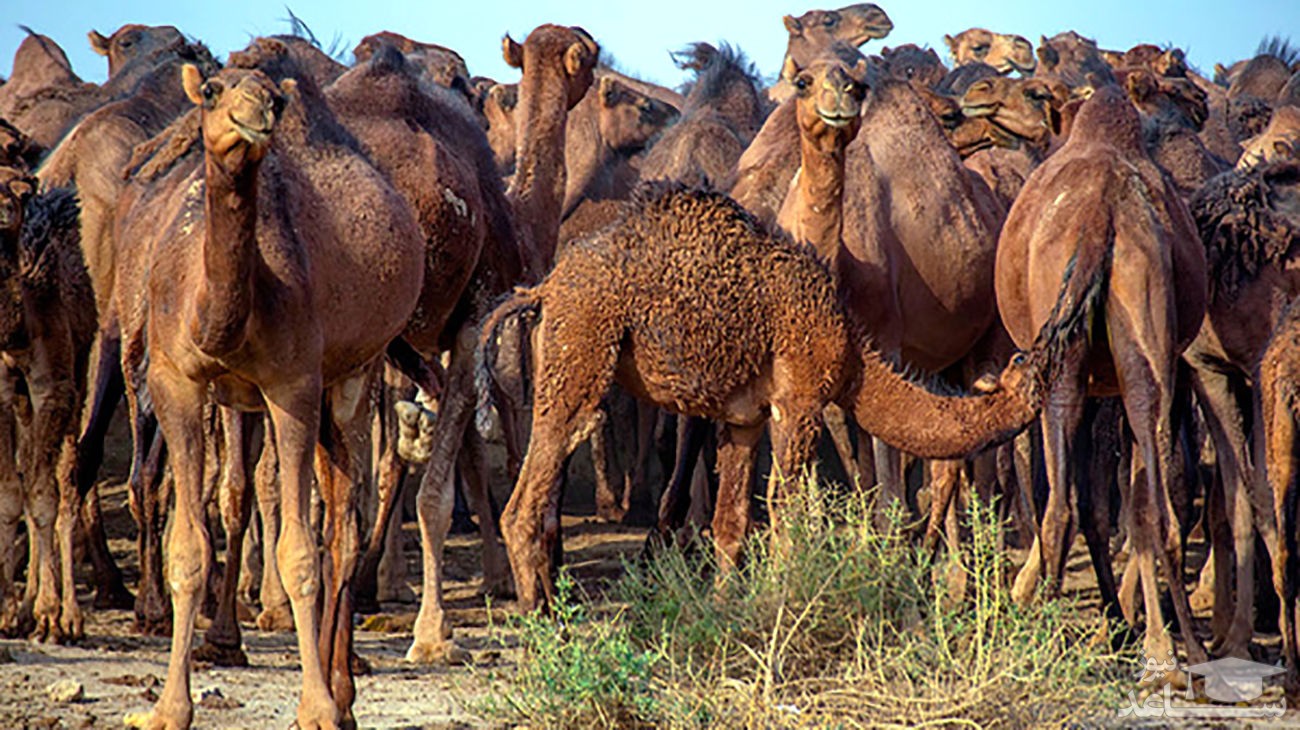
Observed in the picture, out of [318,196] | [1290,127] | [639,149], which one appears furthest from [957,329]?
[639,149]

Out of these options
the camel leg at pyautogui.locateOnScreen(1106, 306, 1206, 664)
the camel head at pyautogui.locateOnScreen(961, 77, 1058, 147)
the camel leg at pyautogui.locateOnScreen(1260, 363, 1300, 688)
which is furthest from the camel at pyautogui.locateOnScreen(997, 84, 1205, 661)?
the camel head at pyautogui.locateOnScreen(961, 77, 1058, 147)

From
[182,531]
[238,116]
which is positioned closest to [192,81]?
[238,116]

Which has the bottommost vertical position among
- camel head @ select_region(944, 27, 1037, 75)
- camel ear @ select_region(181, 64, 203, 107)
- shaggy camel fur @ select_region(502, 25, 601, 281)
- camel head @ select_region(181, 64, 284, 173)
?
camel head @ select_region(181, 64, 284, 173)

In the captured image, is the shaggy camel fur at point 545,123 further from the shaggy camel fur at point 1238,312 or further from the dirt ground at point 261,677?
the shaggy camel fur at point 1238,312

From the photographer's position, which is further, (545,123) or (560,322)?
(545,123)

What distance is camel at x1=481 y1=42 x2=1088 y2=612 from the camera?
7.65 m

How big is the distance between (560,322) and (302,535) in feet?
4.93

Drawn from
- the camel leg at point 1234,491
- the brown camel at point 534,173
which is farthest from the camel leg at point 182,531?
the camel leg at point 1234,491

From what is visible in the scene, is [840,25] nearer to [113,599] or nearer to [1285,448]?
[113,599]

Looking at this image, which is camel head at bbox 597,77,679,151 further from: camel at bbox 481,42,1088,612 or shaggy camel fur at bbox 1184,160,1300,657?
camel at bbox 481,42,1088,612

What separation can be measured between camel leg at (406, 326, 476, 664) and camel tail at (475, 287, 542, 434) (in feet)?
2.95

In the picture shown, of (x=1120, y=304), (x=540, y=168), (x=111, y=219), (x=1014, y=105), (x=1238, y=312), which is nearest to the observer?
(x=1120, y=304)

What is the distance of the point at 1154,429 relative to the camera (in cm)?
845

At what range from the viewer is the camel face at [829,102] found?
8500mm
